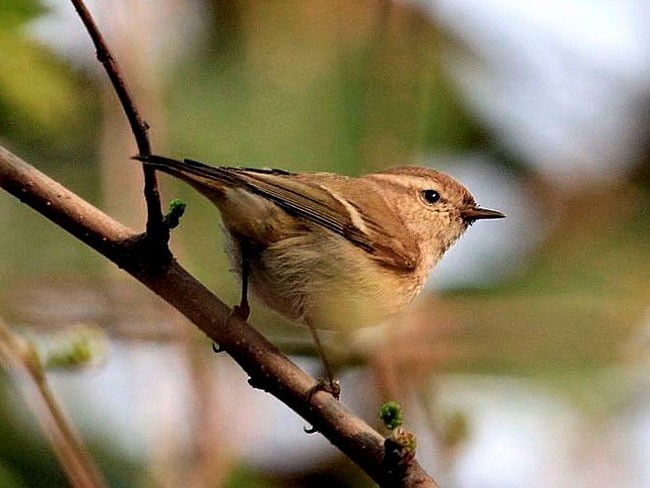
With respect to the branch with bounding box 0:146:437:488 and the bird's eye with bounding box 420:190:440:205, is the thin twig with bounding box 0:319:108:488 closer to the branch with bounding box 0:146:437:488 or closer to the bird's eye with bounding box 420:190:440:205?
the branch with bounding box 0:146:437:488

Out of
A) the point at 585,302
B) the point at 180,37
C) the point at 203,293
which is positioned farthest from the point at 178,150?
the point at 203,293

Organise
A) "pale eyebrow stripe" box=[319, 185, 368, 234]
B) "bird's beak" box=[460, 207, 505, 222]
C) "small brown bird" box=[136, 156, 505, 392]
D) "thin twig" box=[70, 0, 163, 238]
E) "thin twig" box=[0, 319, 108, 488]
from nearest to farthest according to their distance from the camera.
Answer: "thin twig" box=[70, 0, 163, 238]
"thin twig" box=[0, 319, 108, 488]
"small brown bird" box=[136, 156, 505, 392]
"pale eyebrow stripe" box=[319, 185, 368, 234]
"bird's beak" box=[460, 207, 505, 222]

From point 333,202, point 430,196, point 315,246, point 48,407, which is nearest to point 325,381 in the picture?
point 48,407

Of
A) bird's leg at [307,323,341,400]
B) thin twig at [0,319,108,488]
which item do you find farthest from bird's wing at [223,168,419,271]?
thin twig at [0,319,108,488]

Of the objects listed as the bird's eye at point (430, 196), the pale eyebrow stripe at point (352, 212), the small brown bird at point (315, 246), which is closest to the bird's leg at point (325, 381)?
the small brown bird at point (315, 246)

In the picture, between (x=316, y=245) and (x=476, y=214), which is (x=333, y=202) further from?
(x=476, y=214)

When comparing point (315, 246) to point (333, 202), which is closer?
point (315, 246)

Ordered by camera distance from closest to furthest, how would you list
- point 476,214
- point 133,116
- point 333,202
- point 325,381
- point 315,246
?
point 133,116 → point 325,381 → point 315,246 → point 333,202 → point 476,214
